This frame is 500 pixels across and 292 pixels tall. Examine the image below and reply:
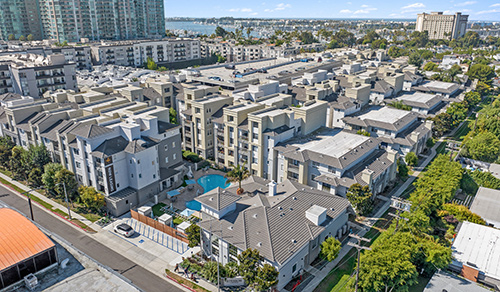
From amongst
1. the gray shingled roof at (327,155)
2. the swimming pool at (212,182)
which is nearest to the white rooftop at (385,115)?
the gray shingled roof at (327,155)

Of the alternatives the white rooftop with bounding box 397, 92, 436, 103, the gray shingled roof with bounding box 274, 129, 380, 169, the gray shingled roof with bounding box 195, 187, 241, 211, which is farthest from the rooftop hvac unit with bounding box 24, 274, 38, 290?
the white rooftop with bounding box 397, 92, 436, 103

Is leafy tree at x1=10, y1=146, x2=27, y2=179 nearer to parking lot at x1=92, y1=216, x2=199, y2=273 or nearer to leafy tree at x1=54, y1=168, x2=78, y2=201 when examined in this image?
leafy tree at x1=54, y1=168, x2=78, y2=201

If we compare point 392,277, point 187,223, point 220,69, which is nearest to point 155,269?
point 187,223

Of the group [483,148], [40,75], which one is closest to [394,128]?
[483,148]

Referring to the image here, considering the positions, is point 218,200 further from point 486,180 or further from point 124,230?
point 486,180

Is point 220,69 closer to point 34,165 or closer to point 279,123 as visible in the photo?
point 279,123

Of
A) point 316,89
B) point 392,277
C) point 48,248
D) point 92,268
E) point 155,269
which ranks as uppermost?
point 316,89
